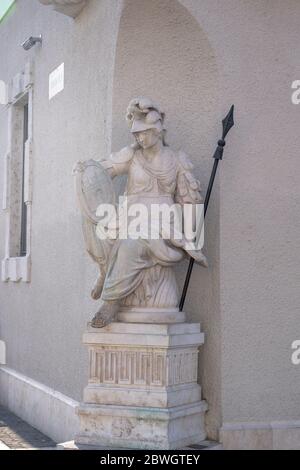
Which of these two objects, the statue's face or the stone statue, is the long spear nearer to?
the stone statue

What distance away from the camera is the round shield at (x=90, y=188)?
5039 mm

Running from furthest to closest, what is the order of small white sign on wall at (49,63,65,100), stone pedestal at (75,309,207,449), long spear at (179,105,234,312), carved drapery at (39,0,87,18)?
small white sign on wall at (49,63,65,100)
carved drapery at (39,0,87,18)
long spear at (179,105,234,312)
stone pedestal at (75,309,207,449)

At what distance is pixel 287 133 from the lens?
5.55 meters

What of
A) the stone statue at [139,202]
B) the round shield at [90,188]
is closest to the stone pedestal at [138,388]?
the stone statue at [139,202]

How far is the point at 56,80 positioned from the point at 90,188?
9.39 ft

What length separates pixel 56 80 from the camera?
7508 millimetres

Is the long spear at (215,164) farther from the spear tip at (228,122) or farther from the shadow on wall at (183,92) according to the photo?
the shadow on wall at (183,92)

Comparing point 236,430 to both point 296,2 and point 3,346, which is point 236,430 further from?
point 3,346

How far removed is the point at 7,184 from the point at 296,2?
5022 millimetres

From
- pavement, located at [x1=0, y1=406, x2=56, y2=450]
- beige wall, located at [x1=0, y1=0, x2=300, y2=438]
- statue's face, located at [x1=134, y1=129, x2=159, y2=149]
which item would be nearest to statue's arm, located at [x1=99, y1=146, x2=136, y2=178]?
statue's face, located at [x1=134, y1=129, x2=159, y2=149]

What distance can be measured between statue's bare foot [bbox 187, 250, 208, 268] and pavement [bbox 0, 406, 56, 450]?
7.41 ft

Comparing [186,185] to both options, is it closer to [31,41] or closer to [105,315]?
[105,315]

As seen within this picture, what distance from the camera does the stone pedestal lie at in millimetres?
4832
